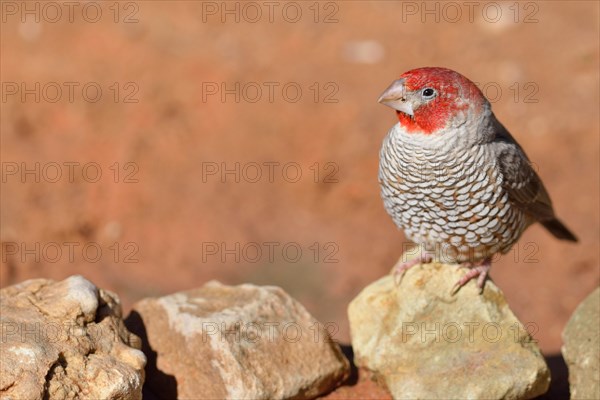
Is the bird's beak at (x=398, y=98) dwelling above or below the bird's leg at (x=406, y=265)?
above

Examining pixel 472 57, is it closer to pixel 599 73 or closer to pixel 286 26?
pixel 599 73

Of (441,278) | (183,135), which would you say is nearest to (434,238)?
(441,278)

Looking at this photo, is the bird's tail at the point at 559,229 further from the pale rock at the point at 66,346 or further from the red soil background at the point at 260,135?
the pale rock at the point at 66,346

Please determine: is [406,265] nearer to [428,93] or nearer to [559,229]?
[428,93]

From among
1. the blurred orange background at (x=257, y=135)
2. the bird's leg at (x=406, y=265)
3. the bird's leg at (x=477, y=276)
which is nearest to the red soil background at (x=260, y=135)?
the blurred orange background at (x=257, y=135)

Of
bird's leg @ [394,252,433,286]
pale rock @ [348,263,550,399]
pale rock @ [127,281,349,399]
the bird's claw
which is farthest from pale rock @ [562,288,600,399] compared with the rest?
pale rock @ [127,281,349,399]
